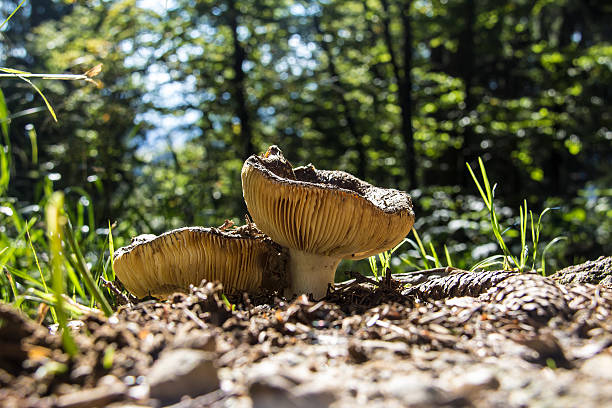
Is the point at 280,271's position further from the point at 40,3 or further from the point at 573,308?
the point at 40,3

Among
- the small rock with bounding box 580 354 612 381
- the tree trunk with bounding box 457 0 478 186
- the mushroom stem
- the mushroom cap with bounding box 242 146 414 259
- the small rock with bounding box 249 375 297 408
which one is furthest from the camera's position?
the tree trunk with bounding box 457 0 478 186

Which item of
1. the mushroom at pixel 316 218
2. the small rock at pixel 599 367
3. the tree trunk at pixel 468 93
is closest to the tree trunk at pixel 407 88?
the tree trunk at pixel 468 93

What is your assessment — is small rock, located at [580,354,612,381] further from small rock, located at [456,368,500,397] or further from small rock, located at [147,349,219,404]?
small rock, located at [147,349,219,404]

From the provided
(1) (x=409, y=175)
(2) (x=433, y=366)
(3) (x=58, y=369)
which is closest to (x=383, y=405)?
(2) (x=433, y=366)

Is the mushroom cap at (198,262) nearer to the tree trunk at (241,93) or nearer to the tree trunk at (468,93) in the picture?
the tree trunk at (241,93)

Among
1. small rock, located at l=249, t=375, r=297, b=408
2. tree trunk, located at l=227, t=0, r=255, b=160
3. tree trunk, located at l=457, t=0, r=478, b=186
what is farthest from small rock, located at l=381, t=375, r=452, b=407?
tree trunk, located at l=457, t=0, r=478, b=186

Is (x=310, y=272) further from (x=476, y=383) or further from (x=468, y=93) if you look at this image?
(x=468, y=93)
